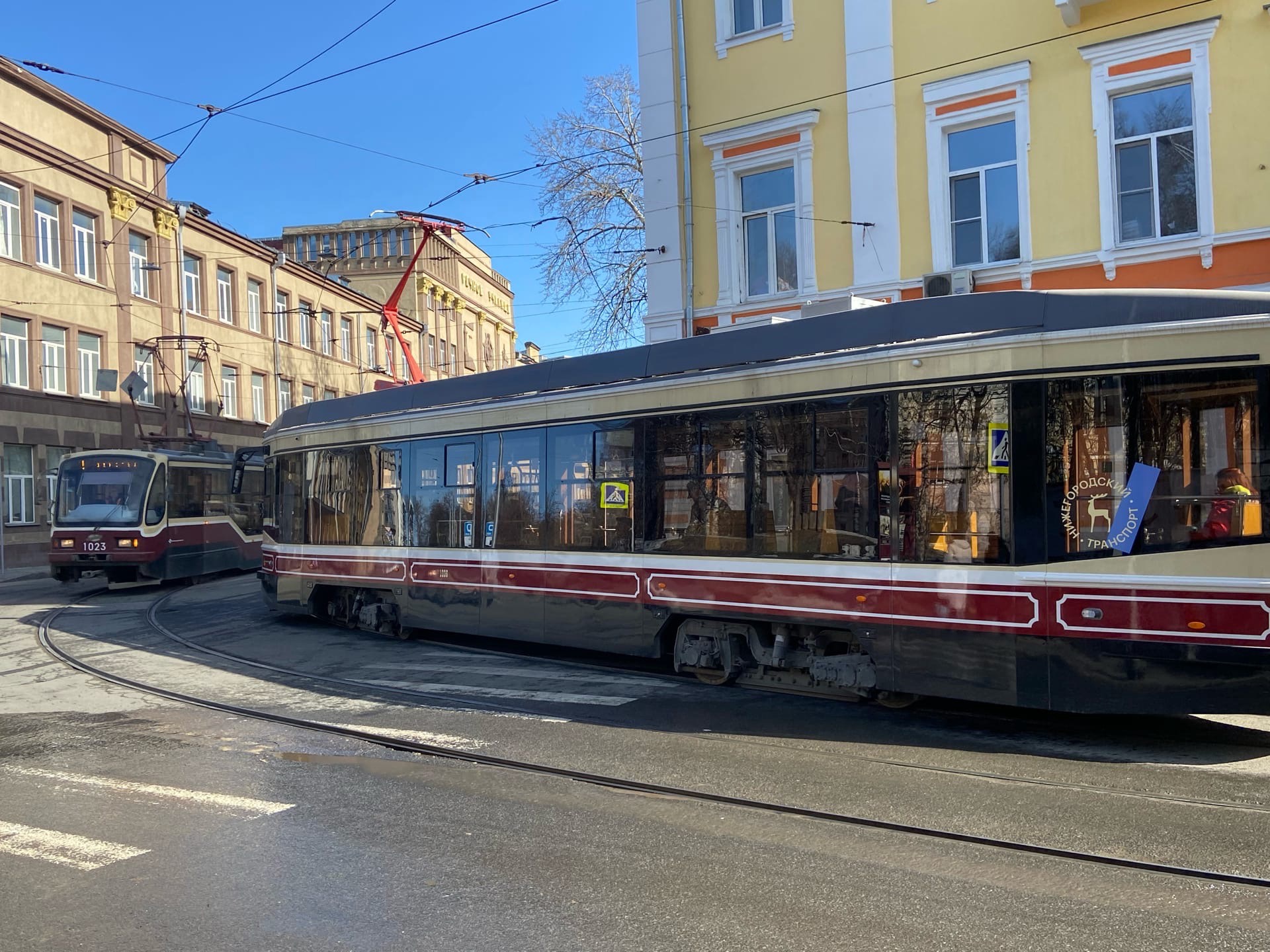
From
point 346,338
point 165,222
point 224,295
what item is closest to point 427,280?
point 346,338

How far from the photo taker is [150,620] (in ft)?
50.7

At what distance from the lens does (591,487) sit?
10.0 m

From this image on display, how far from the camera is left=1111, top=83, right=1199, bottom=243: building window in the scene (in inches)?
501

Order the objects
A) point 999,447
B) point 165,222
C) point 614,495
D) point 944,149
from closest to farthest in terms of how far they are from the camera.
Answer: point 999,447
point 614,495
point 944,149
point 165,222

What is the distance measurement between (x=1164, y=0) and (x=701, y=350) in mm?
7945

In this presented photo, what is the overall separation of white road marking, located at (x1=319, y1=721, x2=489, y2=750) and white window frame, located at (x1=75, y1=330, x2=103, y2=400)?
28.4m

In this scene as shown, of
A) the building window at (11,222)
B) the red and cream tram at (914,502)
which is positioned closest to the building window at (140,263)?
the building window at (11,222)

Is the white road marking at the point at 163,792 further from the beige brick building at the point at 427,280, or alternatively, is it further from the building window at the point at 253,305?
the beige brick building at the point at 427,280

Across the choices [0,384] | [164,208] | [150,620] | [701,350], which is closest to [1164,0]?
[701,350]

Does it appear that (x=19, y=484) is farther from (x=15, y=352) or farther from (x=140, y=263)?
(x=140, y=263)

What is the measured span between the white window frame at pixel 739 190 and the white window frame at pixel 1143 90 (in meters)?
3.92

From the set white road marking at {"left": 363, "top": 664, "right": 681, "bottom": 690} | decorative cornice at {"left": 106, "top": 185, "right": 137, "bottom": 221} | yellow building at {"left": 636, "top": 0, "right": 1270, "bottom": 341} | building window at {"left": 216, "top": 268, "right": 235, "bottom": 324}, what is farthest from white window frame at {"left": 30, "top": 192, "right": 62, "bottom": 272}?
white road marking at {"left": 363, "top": 664, "right": 681, "bottom": 690}

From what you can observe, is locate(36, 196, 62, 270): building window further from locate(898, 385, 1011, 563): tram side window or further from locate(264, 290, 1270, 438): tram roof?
locate(898, 385, 1011, 563): tram side window

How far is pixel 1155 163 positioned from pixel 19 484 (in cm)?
2898
